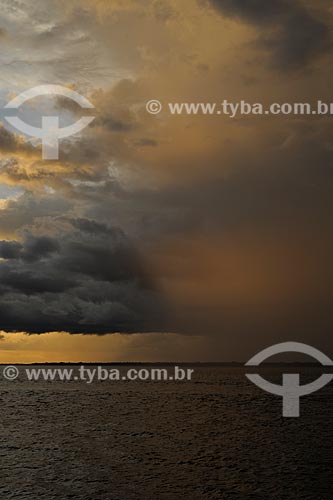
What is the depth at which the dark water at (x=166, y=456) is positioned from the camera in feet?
96.3

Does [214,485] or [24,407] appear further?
[24,407]

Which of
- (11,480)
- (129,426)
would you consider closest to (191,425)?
(129,426)

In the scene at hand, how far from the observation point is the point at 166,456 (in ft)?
129

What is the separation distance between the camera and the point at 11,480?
31.2m

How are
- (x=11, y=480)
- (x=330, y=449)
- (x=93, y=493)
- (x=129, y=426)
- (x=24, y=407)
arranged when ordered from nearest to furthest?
(x=93, y=493), (x=11, y=480), (x=330, y=449), (x=129, y=426), (x=24, y=407)

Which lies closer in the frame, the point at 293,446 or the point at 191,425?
the point at 293,446

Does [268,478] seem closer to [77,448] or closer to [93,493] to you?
[93,493]

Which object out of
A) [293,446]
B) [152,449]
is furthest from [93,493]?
[293,446]

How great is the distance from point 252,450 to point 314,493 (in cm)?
1392

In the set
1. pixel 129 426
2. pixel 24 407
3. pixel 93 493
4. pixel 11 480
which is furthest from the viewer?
pixel 24 407

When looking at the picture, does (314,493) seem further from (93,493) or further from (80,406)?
(80,406)

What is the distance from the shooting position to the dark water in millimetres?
29359

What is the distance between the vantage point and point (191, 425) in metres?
57.6

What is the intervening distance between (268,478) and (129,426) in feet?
90.0
